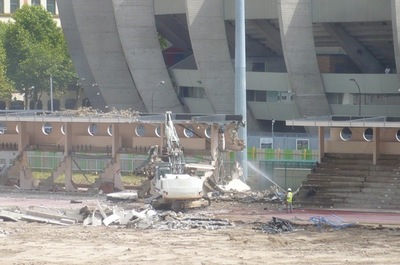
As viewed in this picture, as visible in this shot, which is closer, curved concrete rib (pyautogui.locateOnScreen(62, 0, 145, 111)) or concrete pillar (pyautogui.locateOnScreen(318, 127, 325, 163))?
concrete pillar (pyautogui.locateOnScreen(318, 127, 325, 163))

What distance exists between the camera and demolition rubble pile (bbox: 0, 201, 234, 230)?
2404 inches

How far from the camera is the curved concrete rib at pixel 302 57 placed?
91.0 meters

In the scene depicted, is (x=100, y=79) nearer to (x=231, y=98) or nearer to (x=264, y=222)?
(x=231, y=98)

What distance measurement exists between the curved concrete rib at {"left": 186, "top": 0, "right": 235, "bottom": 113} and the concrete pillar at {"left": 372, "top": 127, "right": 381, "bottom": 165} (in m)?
30.7

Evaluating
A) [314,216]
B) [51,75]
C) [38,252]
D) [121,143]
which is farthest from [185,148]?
[51,75]

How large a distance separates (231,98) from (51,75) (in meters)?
35.0

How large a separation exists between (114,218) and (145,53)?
1679 inches

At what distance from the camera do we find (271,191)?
72875 mm

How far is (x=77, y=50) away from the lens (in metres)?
116

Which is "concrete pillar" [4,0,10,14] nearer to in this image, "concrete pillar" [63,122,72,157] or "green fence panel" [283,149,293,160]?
"green fence panel" [283,149,293,160]

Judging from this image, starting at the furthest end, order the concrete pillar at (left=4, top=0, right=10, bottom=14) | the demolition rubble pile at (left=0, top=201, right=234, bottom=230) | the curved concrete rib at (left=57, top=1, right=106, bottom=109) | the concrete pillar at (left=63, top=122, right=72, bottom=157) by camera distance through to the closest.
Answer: the concrete pillar at (left=4, top=0, right=10, bottom=14), the curved concrete rib at (left=57, top=1, right=106, bottom=109), the concrete pillar at (left=63, top=122, right=72, bottom=157), the demolition rubble pile at (left=0, top=201, right=234, bottom=230)

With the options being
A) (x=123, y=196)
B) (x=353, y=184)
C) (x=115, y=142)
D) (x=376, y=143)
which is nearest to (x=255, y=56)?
(x=115, y=142)

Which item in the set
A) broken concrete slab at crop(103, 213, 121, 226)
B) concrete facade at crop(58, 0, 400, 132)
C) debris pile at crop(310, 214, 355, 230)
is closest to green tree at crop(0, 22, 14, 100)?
concrete facade at crop(58, 0, 400, 132)

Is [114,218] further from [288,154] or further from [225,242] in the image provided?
[288,154]
